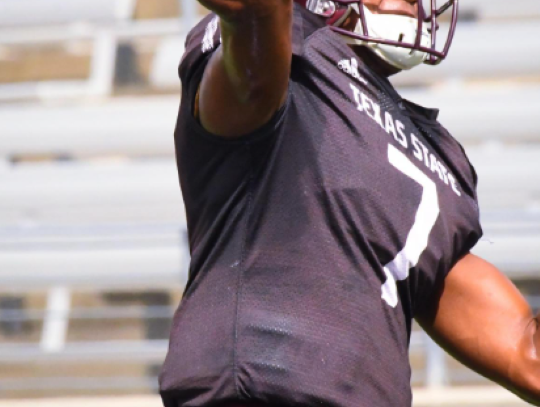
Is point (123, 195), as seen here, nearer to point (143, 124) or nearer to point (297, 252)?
point (143, 124)

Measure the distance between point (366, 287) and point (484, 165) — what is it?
1654 millimetres

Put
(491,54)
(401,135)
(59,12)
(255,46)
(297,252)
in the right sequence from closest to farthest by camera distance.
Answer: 1. (255,46)
2. (297,252)
3. (401,135)
4. (491,54)
5. (59,12)

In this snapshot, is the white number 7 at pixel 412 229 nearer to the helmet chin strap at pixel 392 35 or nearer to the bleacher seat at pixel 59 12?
the helmet chin strap at pixel 392 35

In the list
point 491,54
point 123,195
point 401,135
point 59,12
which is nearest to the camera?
point 401,135

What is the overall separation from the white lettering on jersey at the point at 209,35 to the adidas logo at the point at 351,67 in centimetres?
12

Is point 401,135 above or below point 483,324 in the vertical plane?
above

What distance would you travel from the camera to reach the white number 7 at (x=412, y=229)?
87 cm

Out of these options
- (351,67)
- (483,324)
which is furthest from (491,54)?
(351,67)

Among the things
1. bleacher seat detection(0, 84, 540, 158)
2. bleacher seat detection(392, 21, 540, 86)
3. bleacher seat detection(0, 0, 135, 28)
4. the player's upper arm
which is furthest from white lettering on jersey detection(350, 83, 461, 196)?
bleacher seat detection(0, 0, 135, 28)

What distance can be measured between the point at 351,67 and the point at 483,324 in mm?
312

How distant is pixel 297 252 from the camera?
81 centimetres

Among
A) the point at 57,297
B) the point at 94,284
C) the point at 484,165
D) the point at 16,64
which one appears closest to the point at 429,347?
the point at 484,165

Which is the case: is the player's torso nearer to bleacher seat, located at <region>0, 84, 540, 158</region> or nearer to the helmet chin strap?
the helmet chin strap

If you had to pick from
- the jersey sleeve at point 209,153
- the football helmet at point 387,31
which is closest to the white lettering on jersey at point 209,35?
the jersey sleeve at point 209,153
